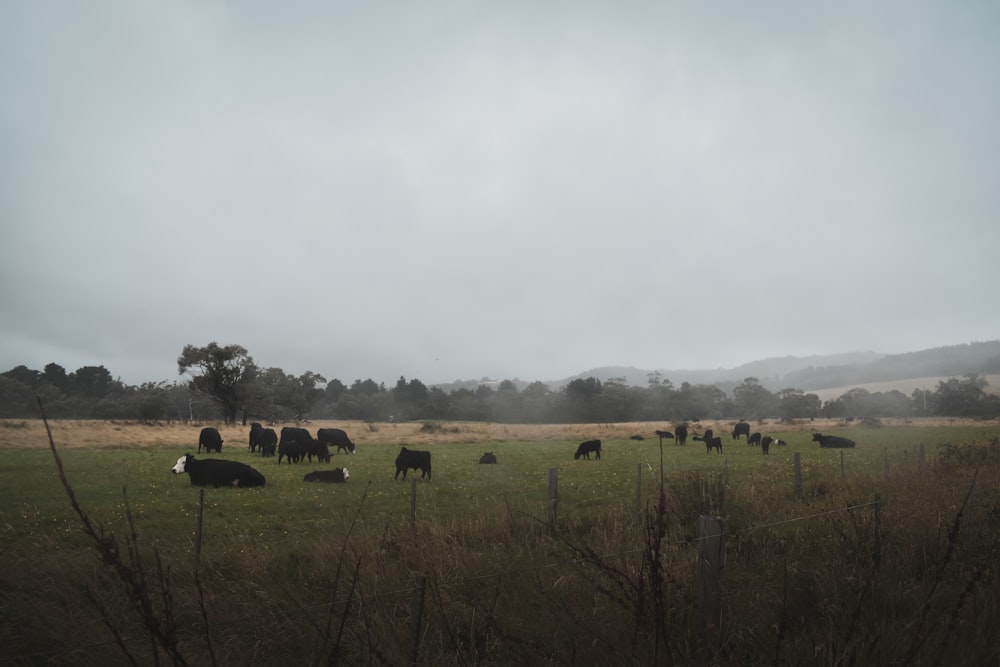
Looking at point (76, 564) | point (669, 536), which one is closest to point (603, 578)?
point (669, 536)

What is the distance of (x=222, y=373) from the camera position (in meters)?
68.4

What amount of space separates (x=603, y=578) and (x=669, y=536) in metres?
3.21

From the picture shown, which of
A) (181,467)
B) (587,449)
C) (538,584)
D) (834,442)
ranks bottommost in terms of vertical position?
(834,442)

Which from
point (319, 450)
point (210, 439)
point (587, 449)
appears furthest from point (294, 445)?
point (587, 449)

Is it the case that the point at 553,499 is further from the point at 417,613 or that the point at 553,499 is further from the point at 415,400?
the point at 415,400

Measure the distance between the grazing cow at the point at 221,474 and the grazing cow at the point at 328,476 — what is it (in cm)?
178

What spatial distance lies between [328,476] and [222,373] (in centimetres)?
5692

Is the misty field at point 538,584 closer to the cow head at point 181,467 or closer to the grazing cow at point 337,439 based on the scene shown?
the cow head at point 181,467

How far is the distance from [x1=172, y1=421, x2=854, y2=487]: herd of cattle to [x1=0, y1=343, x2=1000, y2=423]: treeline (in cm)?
3992

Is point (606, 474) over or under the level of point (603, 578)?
under

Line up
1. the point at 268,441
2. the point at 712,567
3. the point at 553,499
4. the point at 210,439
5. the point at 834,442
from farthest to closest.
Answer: the point at 834,442 → the point at 268,441 → the point at 210,439 → the point at 553,499 → the point at 712,567

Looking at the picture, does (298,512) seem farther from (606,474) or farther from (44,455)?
(44,455)

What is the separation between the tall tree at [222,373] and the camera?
220 ft

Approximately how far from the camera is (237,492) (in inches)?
661
